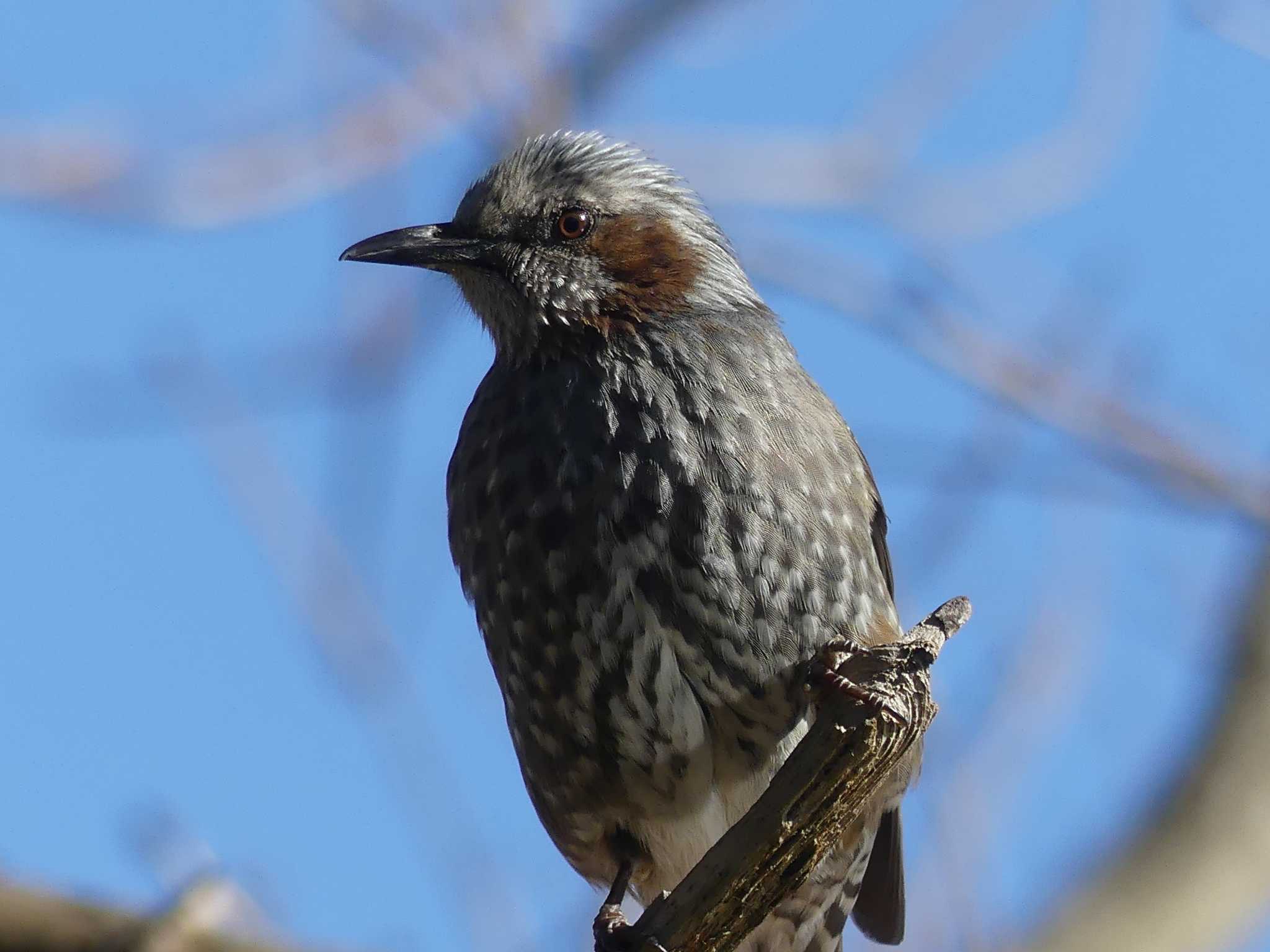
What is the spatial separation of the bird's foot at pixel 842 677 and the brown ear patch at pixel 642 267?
1239 mm

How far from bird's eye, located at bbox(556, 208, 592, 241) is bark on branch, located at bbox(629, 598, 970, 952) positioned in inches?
72.8

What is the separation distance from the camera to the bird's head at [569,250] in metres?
5.34

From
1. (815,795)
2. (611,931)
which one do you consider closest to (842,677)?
(815,795)

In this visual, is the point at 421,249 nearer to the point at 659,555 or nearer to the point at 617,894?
the point at 659,555

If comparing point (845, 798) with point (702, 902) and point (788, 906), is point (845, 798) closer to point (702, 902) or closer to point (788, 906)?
point (702, 902)

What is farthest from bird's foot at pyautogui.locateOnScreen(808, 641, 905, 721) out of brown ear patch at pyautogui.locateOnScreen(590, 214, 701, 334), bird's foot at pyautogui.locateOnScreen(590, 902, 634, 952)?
brown ear patch at pyautogui.locateOnScreen(590, 214, 701, 334)

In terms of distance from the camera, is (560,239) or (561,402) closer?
(561,402)

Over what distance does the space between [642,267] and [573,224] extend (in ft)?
0.84

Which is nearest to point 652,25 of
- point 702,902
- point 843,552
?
point 843,552

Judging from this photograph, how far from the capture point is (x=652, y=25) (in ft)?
23.3

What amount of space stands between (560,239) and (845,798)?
7.04 ft

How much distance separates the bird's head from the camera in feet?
17.5

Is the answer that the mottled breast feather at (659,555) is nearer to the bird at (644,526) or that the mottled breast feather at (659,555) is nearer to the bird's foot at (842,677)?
the bird at (644,526)

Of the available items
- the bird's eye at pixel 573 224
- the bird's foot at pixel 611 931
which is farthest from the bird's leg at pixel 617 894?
the bird's eye at pixel 573 224
